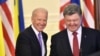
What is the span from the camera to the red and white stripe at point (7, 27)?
3.53 metres

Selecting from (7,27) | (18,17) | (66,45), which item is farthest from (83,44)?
(18,17)

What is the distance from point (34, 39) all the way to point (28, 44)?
0.32 ft

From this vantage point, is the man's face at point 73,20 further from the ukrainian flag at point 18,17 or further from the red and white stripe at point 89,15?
the ukrainian flag at point 18,17

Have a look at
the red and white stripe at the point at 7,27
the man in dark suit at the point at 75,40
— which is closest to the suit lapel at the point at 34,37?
the man in dark suit at the point at 75,40

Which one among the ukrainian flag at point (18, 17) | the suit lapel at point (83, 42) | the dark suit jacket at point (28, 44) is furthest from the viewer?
the ukrainian flag at point (18, 17)

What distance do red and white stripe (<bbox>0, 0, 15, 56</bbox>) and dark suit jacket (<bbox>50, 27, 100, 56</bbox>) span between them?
125 centimetres

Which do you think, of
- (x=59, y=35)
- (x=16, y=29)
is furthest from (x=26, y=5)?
(x=59, y=35)

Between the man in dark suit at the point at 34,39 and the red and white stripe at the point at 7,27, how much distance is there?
3.95 ft

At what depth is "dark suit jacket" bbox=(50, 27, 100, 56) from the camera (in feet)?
7.67

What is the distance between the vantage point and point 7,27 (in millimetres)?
3555

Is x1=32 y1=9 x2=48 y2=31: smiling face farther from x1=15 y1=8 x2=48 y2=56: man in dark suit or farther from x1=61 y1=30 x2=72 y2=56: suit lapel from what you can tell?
x1=61 y1=30 x2=72 y2=56: suit lapel

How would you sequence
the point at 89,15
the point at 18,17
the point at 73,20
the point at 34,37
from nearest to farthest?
the point at 73,20
the point at 34,37
the point at 89,15
the point at 18,17

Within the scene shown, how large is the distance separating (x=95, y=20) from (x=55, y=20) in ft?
3.77

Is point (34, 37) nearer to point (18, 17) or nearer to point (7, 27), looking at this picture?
point (7, 27)
